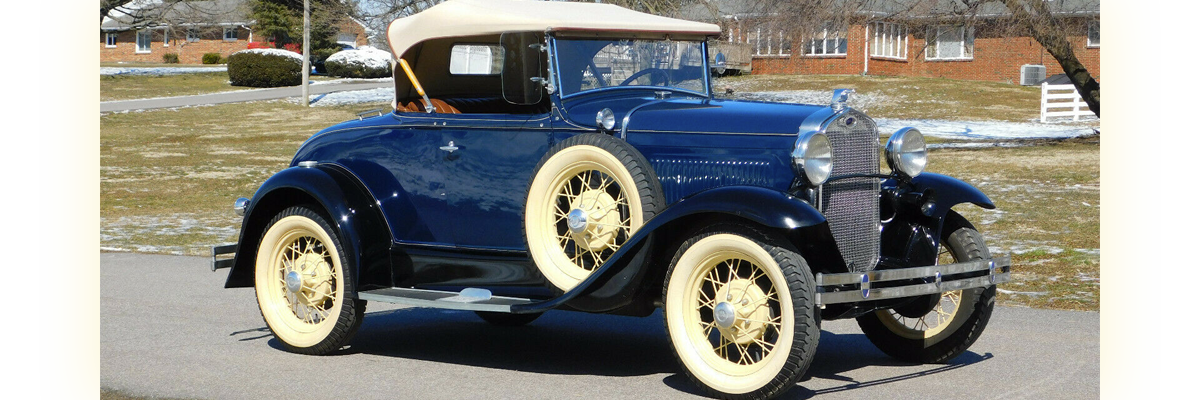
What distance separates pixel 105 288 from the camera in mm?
9133

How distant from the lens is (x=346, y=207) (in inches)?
260

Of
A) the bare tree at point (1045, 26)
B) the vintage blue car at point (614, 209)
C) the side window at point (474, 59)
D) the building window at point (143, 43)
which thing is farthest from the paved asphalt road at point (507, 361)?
the building window at point (143, 43)

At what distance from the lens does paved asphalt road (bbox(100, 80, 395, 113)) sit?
116 feet

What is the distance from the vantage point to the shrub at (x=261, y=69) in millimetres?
44312

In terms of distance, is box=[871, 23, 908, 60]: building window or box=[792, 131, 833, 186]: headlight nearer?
box=[792, 131, 833, 186]: headlight

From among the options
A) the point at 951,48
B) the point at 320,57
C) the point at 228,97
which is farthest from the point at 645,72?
the point at 320,57

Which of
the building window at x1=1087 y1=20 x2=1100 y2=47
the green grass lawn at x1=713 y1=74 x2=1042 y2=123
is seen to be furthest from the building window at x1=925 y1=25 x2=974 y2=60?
the green grass lawn at x1=713 y1=74 x2=1042 y2=123

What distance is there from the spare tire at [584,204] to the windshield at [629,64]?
1.93 ft

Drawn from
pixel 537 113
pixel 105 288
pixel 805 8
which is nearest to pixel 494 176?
pixel 537 113

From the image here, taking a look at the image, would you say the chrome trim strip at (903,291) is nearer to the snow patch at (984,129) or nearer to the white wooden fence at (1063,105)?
the snow patch at (984,129)

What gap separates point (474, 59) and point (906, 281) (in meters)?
2.97

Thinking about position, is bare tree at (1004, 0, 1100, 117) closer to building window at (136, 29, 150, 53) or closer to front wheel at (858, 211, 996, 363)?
front wheel at (858, 211, 996, 363)

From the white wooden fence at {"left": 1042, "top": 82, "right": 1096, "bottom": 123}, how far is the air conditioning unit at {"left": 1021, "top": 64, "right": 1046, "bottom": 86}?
8.56 meters

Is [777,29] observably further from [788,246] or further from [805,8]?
[788,246]
